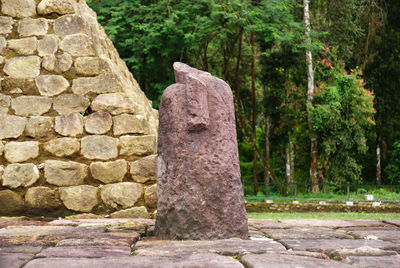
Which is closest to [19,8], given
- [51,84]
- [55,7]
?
[55,7]

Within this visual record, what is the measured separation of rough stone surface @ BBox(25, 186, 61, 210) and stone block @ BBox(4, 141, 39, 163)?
0.44 metres

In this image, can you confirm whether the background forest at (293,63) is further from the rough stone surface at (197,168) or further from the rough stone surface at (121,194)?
the rough stone surface at (197,168)

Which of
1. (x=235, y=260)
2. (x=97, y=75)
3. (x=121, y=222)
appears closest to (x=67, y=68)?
(x=97, y=75)

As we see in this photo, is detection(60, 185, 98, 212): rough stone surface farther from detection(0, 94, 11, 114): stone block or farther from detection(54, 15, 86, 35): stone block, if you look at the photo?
detection(54, 15, 86, 35): stone block

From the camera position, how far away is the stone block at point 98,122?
6.21 metres

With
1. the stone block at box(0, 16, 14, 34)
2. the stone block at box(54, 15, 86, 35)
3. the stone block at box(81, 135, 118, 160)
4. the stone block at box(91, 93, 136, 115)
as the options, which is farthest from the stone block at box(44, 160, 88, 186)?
the stone block at box(0, 16, 14, 34)

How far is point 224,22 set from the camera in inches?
511

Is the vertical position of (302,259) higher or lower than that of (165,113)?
lower

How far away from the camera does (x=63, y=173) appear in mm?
6102

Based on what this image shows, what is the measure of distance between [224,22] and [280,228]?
912 cm

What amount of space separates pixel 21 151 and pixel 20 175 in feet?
1.05

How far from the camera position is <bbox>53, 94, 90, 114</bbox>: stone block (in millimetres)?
6250

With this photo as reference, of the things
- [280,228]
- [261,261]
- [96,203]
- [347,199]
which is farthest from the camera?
[347,199]

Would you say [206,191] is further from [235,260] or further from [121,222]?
[121,222]
